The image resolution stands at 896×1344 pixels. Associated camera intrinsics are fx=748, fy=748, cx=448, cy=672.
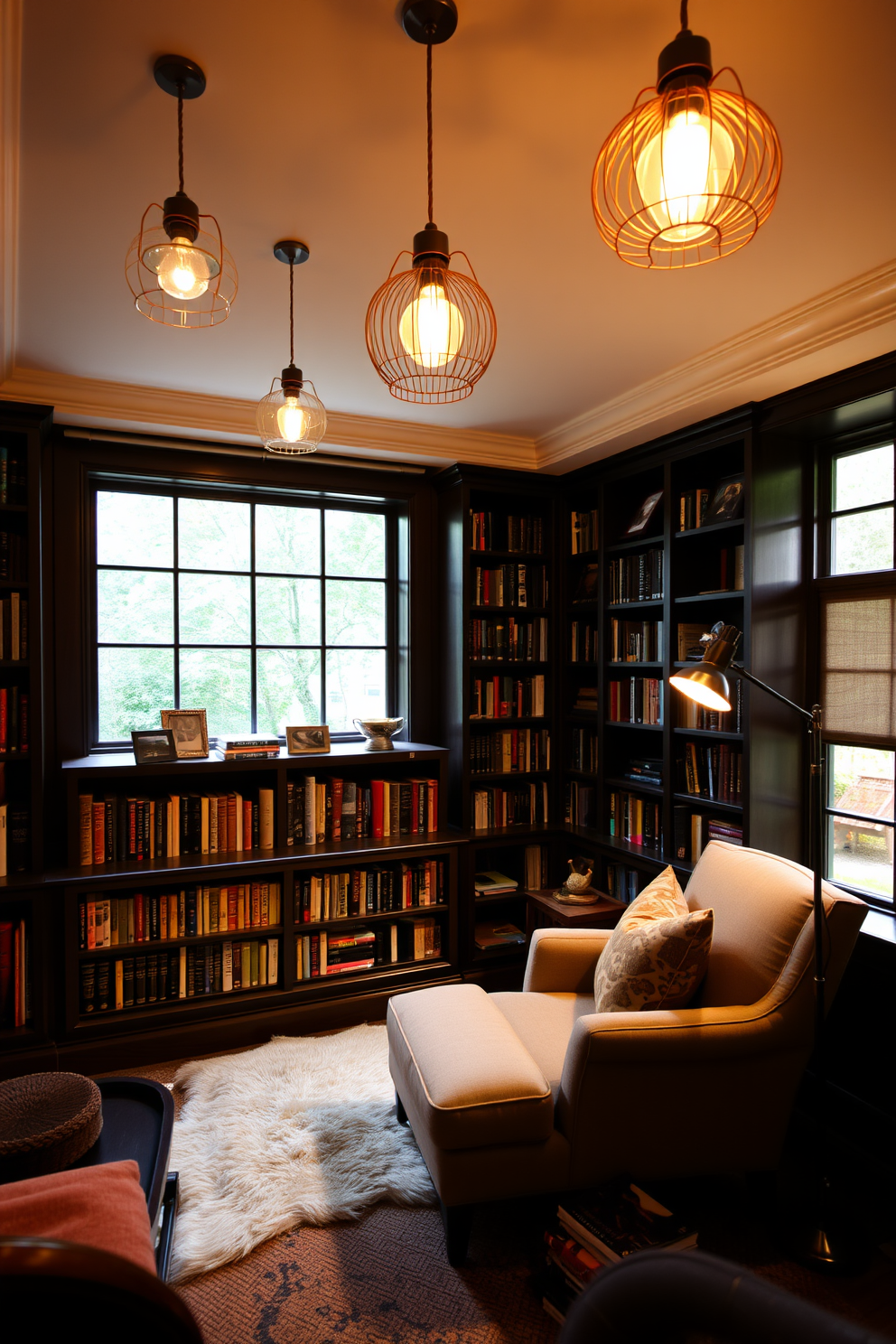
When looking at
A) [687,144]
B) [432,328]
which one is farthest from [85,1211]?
[687,144]

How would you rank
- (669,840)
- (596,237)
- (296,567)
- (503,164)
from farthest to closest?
(296,567) → (669,840) → (596,237) → (503,164)

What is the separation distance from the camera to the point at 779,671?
9.50 ft

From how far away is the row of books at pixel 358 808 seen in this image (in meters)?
3.33

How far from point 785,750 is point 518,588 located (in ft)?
5.02

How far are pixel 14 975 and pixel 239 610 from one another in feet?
5.77

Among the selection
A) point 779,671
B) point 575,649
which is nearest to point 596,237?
point 779,671

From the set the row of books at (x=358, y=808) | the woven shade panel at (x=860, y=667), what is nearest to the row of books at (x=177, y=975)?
the row of books at (x=358, y=808)

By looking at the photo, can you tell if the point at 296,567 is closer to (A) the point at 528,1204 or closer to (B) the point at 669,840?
(B) the point at 669,840

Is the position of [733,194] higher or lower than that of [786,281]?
lower

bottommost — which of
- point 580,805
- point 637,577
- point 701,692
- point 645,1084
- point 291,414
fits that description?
point 645,1084

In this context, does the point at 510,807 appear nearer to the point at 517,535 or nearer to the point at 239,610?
the point at 517,535

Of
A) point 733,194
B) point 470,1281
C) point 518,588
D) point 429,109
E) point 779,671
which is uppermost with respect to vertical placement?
point 429,109

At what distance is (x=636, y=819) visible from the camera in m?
3.52

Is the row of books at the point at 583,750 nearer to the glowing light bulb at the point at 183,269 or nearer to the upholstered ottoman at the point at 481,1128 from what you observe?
the upholstered ottoman at the point at 481,1128
